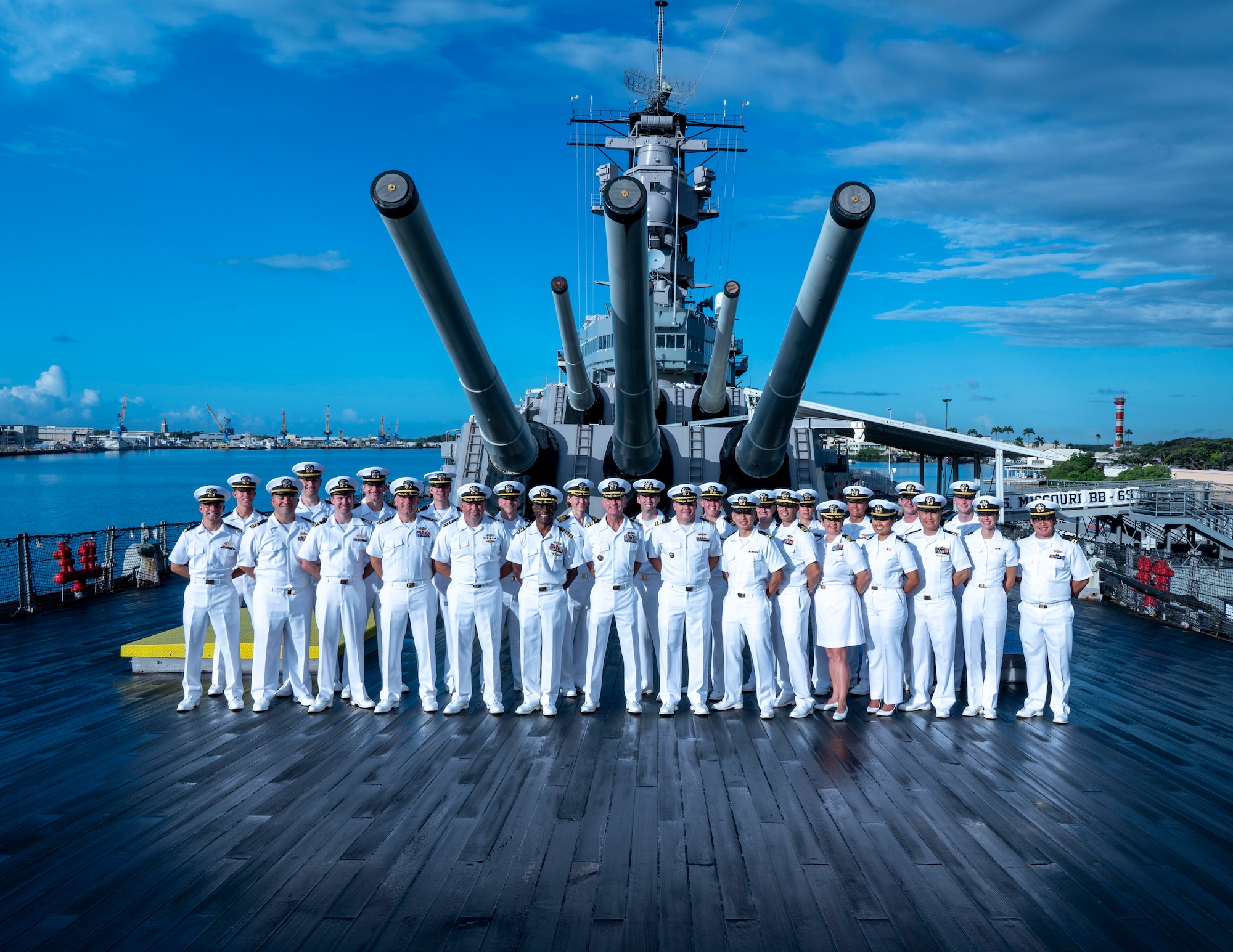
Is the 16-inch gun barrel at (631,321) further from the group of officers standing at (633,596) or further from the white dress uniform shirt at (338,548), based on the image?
the white dress uniform shirt at (338,548)

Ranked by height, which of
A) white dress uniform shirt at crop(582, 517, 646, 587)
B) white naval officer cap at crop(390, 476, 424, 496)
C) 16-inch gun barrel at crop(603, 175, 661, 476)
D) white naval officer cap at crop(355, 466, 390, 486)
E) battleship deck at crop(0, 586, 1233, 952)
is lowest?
battleship deck at crop(0, 586, 1233, 952)

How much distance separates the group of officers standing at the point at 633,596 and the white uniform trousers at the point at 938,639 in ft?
0.04

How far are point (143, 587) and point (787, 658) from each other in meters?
9.28

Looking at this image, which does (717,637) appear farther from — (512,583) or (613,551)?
(512,583)

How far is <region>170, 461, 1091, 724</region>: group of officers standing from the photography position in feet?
17.7

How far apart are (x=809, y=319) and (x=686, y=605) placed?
210 cm

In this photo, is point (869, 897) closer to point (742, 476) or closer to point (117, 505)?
point (742, 476)

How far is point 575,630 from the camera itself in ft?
19.9

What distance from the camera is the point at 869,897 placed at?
3193 mm

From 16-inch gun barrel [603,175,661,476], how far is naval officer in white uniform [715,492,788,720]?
1.39 m

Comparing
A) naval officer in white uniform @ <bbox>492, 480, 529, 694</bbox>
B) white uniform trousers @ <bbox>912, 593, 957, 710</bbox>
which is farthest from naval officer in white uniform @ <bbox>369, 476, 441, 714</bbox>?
white uniform trousers @ <bbox>912, 593, 957, 710</bbox>

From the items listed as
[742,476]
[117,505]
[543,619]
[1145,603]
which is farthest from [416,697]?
[117,505]

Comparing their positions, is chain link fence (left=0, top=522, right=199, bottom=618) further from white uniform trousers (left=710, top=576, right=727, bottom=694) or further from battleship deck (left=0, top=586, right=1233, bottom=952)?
white uniform trousers (left=710, top=576, right=727, bottom=694)

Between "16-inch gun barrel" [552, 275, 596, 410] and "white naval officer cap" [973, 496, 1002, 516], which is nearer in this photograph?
"white naval officer cap" [973, 496, 1002, 516]
